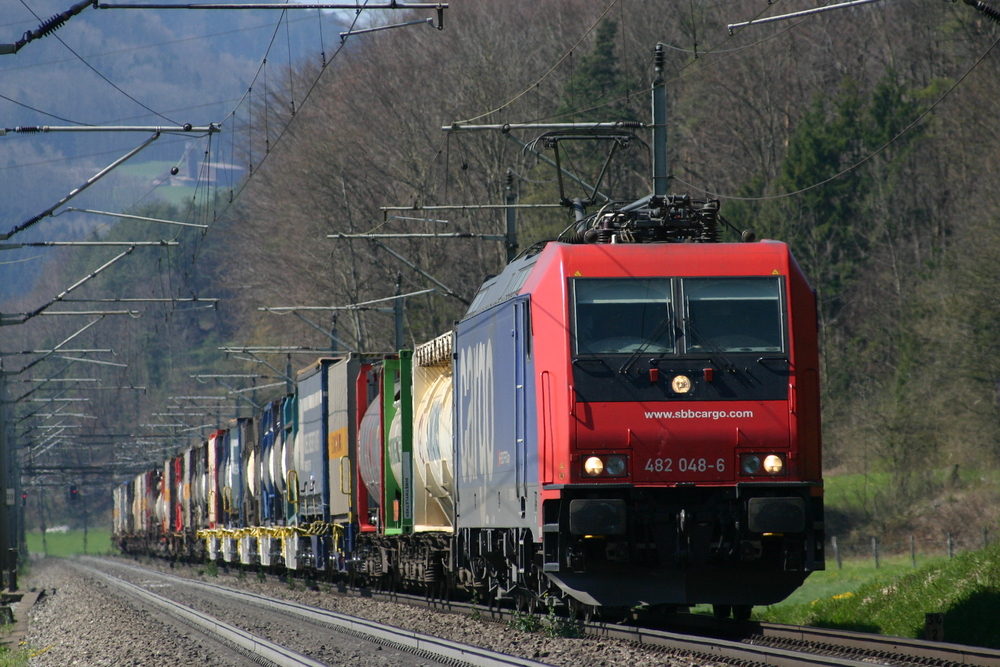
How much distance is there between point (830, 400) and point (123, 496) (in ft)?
167

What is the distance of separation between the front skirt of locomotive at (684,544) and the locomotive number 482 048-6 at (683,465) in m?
0.21

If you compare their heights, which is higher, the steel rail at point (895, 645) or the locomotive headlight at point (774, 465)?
the locomotive headlight at point (774, 465)

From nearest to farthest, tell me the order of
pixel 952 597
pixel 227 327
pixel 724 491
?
pixel 724 491 → pixel 952 597 → pixel 227 327

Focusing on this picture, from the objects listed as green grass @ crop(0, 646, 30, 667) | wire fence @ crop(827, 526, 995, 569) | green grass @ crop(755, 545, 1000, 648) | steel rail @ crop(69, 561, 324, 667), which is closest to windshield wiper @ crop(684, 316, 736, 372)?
green grass @ crop(755, 545, 1000, 648)

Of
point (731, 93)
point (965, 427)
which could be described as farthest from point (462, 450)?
point (731, 93)

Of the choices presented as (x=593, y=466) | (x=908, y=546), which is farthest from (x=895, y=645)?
(x=908, y=546)

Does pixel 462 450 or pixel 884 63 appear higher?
pixel 884 63

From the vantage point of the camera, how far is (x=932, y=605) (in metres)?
15.8

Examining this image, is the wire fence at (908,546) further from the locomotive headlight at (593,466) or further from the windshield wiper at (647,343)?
the locomotive headlight at (593,466)

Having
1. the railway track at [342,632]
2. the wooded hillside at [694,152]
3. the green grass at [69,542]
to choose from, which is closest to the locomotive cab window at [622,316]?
the railway track at [342,632]

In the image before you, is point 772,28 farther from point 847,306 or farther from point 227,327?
point 227,327

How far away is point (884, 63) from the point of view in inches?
2172

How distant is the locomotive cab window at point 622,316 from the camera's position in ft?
45.6

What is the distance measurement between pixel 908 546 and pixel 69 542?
11070cm
